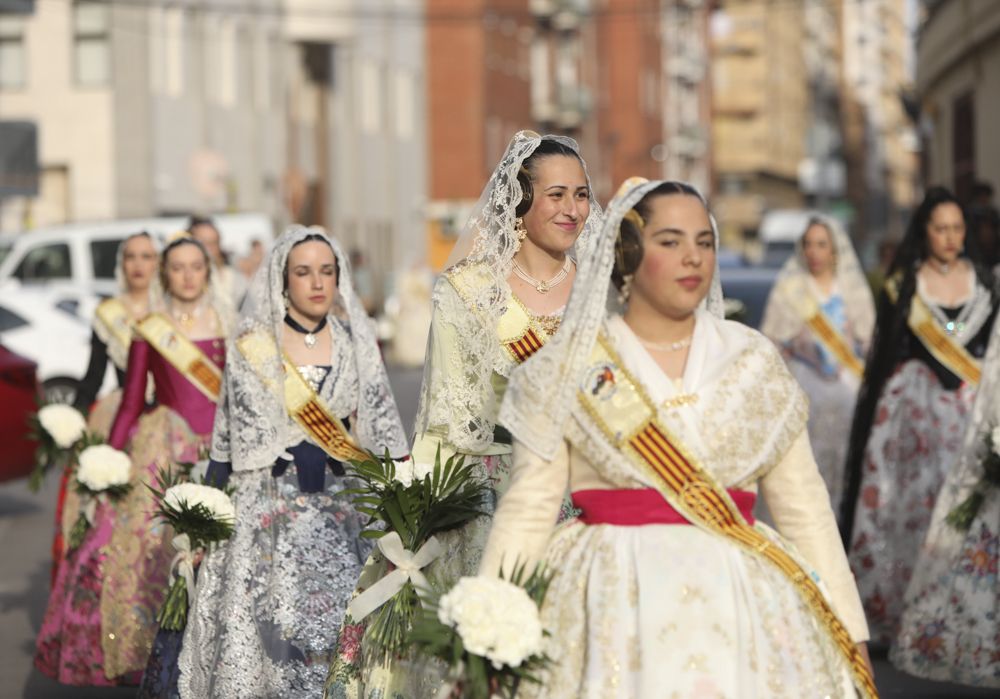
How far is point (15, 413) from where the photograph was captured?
15883 millimetres

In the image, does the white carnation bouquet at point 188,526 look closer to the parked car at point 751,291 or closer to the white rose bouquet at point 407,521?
the white rose bouquet at point 407,521

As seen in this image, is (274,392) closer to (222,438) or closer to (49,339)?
(222,438)

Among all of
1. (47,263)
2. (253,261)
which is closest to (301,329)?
(253,261)

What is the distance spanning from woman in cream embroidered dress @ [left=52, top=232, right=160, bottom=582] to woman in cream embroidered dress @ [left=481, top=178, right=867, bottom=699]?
5976mm

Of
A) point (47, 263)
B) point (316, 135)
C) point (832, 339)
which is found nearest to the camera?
point (832, 339)

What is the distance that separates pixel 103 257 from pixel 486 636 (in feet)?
66.6

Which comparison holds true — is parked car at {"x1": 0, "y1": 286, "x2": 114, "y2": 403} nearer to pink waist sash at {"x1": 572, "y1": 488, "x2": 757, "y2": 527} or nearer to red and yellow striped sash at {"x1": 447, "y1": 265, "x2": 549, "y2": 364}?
red and yellow striped sash at {"x1": 447, "y1": 265, "x2": 549, "y2": 364}

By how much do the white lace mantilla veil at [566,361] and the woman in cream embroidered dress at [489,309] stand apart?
64.7 inches

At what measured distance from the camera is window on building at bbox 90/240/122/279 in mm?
24062

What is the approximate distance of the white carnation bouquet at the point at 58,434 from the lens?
34.4 feet

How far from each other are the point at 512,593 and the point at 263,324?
387 cm

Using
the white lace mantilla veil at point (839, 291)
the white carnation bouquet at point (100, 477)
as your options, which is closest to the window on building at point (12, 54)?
the white lace mantilla veil at point (839, 291)

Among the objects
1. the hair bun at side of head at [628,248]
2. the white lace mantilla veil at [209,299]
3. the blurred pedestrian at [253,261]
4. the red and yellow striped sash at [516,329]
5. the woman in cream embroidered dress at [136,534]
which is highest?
the blurred pedestrian at [253,261]

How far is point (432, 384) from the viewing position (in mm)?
6594
